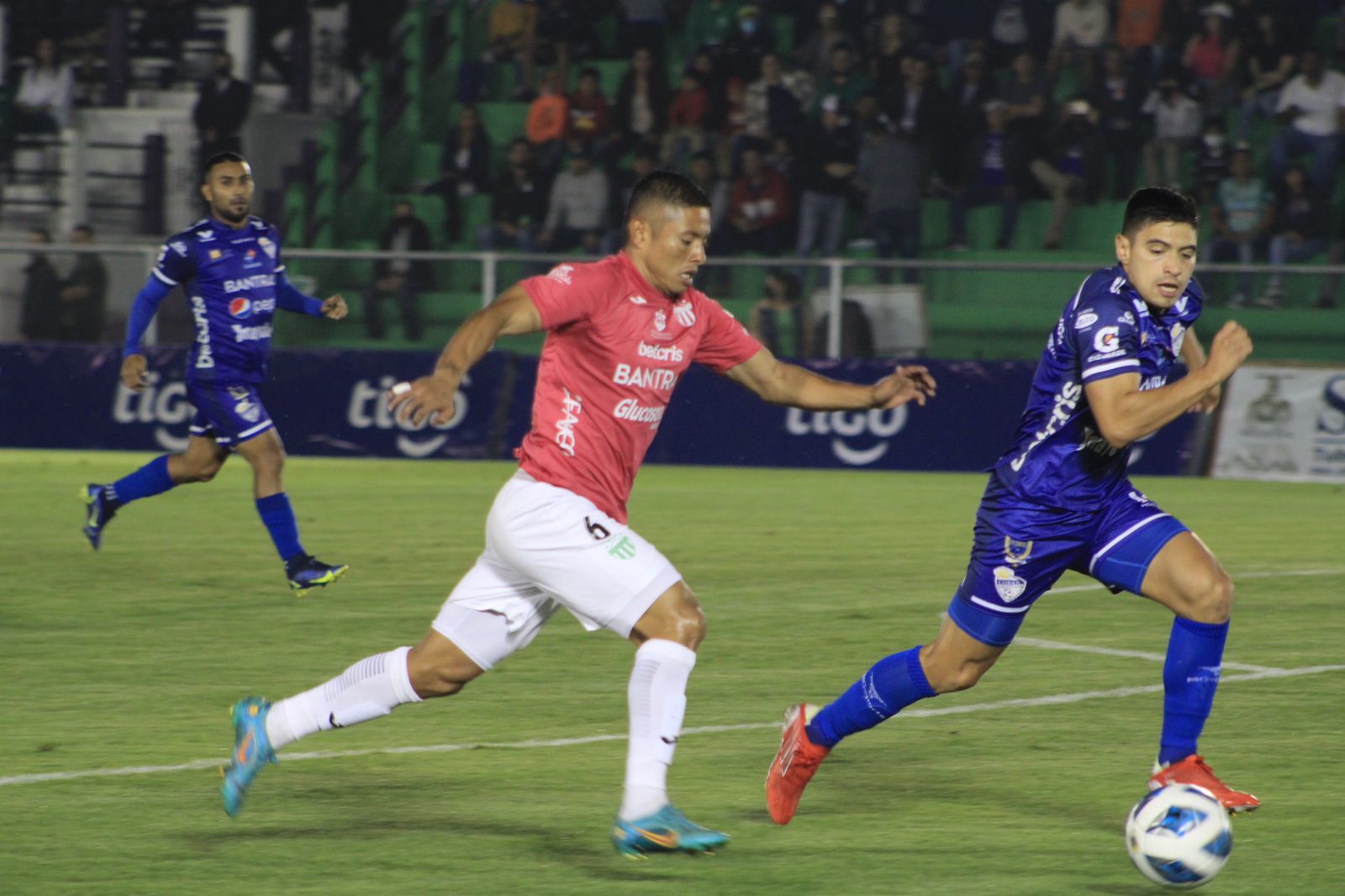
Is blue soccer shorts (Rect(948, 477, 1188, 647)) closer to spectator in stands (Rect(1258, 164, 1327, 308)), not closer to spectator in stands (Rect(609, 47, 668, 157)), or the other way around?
spectator in stands (Rect(1258, 164, 1327, 308))

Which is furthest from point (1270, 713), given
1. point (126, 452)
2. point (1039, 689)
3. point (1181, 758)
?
point (126, 452)

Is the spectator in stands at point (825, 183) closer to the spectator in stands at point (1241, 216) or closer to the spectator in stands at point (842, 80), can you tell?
the spectator in stands at point (842, 80)

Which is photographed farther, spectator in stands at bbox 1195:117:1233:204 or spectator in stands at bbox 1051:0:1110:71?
spectator in stands at bbox 1051:0:1110:71

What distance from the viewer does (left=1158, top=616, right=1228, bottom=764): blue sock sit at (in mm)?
5402

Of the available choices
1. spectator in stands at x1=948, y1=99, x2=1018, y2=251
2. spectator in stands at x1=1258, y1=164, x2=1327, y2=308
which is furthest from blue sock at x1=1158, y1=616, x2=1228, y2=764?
spectator in stands at x1=948, y1=99, x2=1018, y2=251

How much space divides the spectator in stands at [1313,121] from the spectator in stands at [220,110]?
12.3m

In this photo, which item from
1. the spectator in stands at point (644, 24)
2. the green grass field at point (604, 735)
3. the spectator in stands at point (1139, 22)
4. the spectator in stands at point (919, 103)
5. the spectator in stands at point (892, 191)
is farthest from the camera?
the spectator in stands at point (644, 24)

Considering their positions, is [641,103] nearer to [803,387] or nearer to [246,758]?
[803,387]

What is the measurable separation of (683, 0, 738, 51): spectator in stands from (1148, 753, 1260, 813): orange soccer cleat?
19709 millimetres

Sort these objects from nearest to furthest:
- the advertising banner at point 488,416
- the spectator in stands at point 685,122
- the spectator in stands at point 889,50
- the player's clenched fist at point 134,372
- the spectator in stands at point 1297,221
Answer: the player's clenched fist at point 134,372 → the advertising banner at point 488,416 → the spectator in stands at point 1297,221 → the spectator in stands at point 889,50 → the spectator in stands at point 685,122

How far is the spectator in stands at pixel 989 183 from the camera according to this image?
70.2 feet

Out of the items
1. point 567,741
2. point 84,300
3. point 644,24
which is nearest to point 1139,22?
point 644,24

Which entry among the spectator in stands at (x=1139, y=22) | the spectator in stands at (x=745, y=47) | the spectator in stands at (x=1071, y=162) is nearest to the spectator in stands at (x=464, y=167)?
the spectator in stands at (x=745, y=47)

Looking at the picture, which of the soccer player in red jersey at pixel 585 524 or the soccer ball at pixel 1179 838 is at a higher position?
the soccer player in red jersey at pixel 585 524
